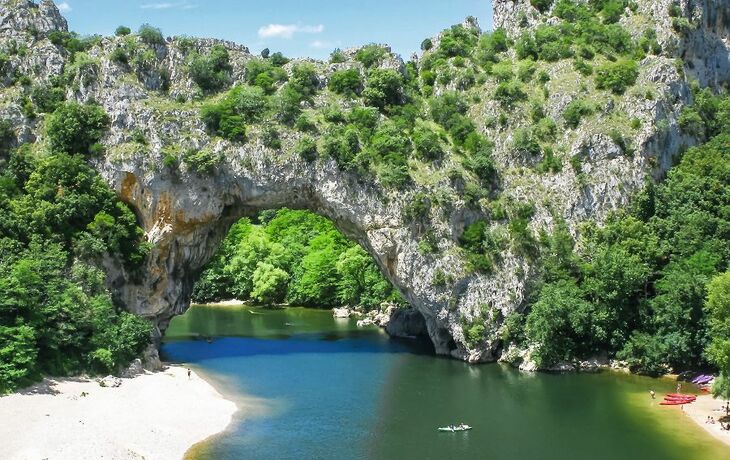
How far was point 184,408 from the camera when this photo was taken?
50250mm

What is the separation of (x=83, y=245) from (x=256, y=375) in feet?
58.5

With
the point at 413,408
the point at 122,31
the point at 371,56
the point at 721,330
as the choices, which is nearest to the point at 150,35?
the point at 122,31

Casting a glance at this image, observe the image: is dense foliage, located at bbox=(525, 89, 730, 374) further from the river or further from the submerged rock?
the submerged rock

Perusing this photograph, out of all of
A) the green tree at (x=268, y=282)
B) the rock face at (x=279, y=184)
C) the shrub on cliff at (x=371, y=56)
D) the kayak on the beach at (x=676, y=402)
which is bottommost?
the kayak on the beach at (x=676, y=402)

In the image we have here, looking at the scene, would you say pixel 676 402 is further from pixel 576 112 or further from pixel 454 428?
pixel 576 112

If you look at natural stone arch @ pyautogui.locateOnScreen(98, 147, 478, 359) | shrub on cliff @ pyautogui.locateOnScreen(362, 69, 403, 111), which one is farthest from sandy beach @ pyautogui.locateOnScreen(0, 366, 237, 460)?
shrub on cliff @ pyautogui.locateOnScreen(362, 69, 403, 111)

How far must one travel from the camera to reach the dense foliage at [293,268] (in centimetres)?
9962

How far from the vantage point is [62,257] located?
57375mm

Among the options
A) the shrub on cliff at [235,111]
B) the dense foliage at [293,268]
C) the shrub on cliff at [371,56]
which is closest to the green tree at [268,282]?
the dense foliage at [293,268]

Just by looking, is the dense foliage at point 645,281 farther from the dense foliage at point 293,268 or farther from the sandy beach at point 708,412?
the dense foliage at point 293,268

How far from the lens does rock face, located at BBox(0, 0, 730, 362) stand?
66375 mm

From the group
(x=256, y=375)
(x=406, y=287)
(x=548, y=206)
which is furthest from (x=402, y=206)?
(x=256, y=375)

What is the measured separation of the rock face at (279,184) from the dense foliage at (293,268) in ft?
86.2

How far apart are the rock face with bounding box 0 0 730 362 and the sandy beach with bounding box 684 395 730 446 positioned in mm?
18698
